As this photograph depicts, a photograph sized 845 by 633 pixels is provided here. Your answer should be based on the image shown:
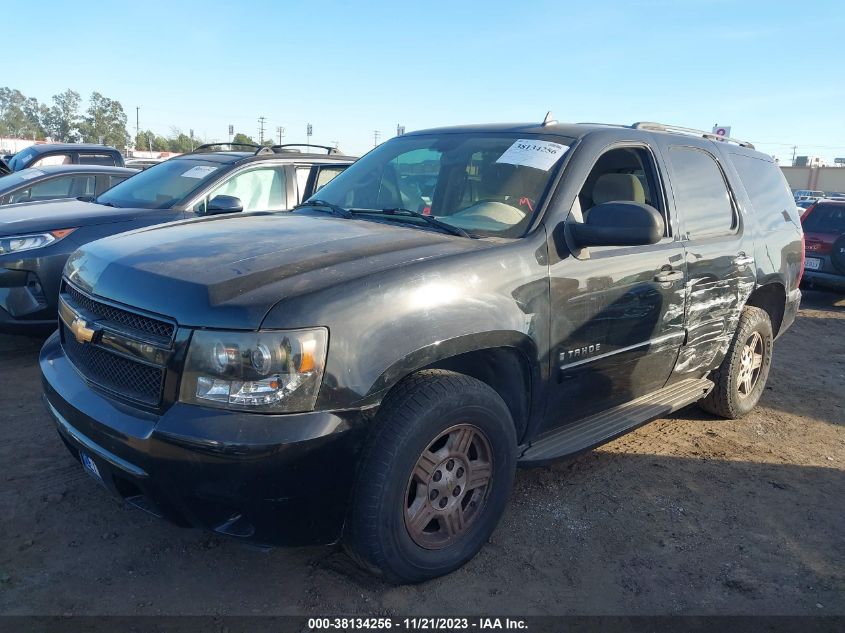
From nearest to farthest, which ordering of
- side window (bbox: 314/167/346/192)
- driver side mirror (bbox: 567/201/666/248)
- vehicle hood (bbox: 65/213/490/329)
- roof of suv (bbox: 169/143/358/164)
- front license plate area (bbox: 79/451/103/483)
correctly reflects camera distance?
1. vehicle hood (bbox: 65/213/490/329)
2. front license plate area (bbox: 79/451/103/483)
3. driver side mirror (bbox: 567/201/666/248)
4. roof of suv (bbox: 169/143/358/164)
5. side window (bbox: 314/167/346/192)

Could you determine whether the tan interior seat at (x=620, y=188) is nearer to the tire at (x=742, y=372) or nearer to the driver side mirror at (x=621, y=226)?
the driver side mirror at (x=621, y=226)

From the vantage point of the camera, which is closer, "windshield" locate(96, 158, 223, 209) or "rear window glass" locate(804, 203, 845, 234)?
"windshield" locate(96, 158, 223, 209)

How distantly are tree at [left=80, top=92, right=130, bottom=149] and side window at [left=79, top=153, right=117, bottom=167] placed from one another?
86.1 m

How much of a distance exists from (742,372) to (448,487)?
3.03 m

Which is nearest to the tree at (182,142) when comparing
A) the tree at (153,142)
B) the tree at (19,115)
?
the tree at (153,142)

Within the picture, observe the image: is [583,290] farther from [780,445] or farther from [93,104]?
[93,104]

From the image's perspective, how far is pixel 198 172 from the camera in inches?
242

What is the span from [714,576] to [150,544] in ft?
8.25

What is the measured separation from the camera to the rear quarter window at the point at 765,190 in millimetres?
4641

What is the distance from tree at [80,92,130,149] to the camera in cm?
8931

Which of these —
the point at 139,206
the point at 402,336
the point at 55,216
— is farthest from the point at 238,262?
the point at 139,206

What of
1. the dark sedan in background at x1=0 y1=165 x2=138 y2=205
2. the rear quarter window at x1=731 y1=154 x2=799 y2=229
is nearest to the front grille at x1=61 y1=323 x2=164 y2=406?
the rear quarter window at x1=731 y1=154 x2=799 y2=229

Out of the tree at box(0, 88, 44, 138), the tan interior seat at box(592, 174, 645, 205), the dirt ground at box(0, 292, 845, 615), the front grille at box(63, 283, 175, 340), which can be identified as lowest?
the dirt ground at box(0, 292, 845, 615)

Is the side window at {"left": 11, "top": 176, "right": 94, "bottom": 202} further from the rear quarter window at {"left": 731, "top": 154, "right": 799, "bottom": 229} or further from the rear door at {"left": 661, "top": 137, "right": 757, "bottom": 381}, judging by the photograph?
the rear quarter window at {"left": 731, "top": 154, "right": 799, "bottom": 229}
